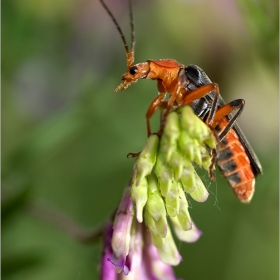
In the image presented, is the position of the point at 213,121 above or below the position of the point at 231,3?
below

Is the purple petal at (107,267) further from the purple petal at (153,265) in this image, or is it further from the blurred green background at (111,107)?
the blurred green background at (111,107)

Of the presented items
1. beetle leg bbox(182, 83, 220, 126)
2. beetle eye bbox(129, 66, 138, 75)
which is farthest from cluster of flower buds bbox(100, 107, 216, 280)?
beetle eye bbox(129, 66, 138, 75)

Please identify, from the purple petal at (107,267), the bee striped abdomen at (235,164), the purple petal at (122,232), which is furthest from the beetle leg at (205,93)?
the purple petal at (107,267)

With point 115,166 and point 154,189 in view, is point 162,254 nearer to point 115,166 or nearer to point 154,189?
point 154,189

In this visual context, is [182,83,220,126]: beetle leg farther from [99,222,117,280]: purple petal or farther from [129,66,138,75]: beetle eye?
[99,222,117,280]: purple petal

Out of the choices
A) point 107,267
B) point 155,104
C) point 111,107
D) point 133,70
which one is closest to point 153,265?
point 107,267

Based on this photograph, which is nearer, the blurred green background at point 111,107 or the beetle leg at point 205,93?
the beetle leg at point 205,93

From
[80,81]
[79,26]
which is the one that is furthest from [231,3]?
[80,81]
